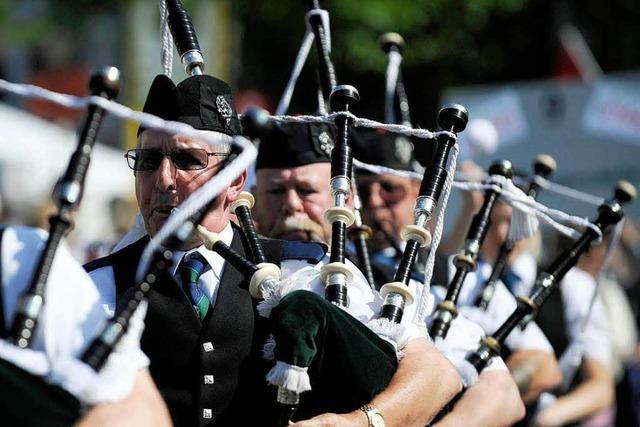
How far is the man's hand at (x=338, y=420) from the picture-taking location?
121 inches

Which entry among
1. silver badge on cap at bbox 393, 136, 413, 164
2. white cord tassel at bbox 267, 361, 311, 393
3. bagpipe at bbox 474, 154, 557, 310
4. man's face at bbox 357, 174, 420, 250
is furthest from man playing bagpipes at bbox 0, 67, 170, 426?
silver badge on cap at bbox 393, 136, 413, 164

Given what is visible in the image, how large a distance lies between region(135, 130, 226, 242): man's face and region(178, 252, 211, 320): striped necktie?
125mm

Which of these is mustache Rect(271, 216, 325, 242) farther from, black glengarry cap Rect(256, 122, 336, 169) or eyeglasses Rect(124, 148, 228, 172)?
eyeglasses Rect(124, 148, 228, 172)

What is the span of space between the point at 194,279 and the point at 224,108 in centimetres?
49

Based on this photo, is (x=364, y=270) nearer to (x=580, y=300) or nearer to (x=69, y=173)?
(x=69, y=173)

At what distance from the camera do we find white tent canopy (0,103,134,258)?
11.9 meters

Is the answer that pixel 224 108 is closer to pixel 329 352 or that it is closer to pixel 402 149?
pixel 329 352

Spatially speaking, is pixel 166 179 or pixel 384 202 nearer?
pixel 166 179

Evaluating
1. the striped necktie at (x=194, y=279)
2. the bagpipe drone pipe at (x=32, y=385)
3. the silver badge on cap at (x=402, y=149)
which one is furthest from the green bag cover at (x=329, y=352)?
the silver badge on cap at (x=402, y=149)

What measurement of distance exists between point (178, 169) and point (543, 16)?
13.0 m

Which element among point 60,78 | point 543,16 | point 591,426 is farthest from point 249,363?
point 60,78

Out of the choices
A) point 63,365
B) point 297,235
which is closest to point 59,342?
point 63,365

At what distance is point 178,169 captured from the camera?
350 cm

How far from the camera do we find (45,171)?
1279cm
